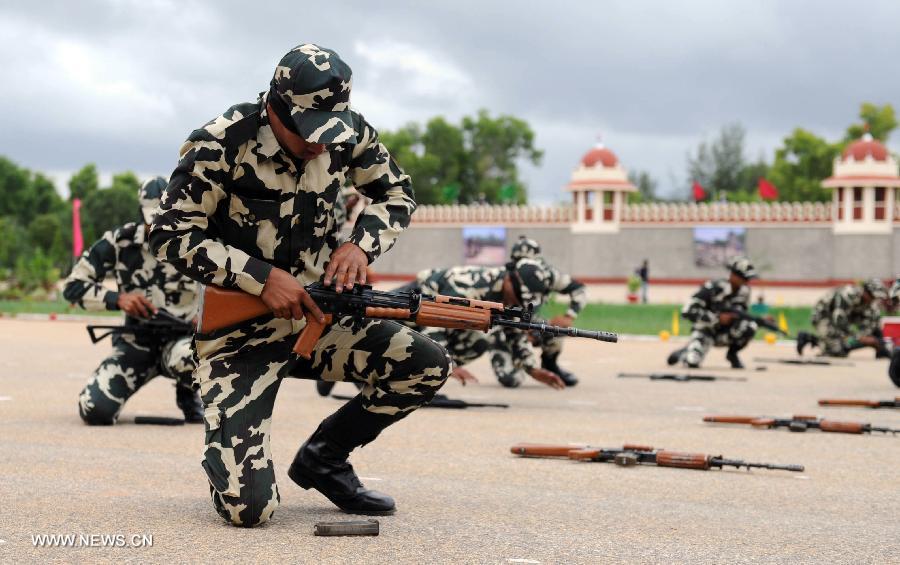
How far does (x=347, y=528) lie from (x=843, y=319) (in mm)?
17298

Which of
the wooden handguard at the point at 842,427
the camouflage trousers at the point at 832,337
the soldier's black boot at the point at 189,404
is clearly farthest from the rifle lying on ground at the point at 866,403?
the camouflage trousers at the point at 832,337

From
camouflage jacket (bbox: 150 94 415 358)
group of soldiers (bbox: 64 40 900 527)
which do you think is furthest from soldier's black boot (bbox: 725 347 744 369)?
camouflage jacket (bbox: 150 94 415 358)

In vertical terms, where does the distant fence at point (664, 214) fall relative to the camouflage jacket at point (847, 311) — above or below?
above

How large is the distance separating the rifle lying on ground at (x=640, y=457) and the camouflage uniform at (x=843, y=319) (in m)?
13.6

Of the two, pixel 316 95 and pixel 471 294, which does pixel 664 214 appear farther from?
pixel 316 95

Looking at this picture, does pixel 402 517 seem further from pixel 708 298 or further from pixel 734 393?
pixel 708 298

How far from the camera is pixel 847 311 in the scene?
2164 cm

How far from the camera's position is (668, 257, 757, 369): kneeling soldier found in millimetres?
18922

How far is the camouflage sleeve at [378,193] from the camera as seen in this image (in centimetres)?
620

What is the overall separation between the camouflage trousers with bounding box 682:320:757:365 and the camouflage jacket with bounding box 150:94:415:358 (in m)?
13.2

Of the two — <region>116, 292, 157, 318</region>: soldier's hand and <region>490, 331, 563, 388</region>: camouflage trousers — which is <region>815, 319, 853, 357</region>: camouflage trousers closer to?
<region>490, 331, 563, 388</region>: camouflage trousers

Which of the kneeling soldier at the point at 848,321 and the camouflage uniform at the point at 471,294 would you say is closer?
the camouflage uniform at the point at 471,294

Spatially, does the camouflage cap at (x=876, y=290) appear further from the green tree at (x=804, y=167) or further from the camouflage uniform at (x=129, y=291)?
the green tree at (x=804, y=167)

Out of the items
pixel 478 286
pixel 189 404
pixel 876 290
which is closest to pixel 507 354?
pixel 478 286
